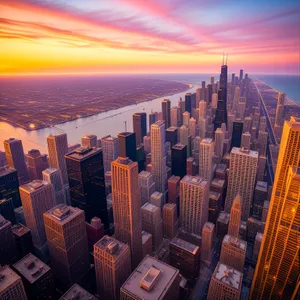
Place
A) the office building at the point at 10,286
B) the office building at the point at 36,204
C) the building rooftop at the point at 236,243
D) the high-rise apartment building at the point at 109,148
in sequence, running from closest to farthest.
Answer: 1. the office building at the point at 10,286
2. the building rooftop at the point at 236,243
3. the office building at the point at 36,204
4. the high-rise apartment building at the point at 109,148

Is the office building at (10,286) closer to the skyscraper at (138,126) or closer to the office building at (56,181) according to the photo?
the office building at (56,181)

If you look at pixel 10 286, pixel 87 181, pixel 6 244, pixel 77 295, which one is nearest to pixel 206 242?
pixel 77 295

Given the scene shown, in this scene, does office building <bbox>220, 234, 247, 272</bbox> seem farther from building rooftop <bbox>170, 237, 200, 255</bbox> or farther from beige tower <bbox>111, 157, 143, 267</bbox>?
beige tower <bbox>111, 157, 143, 267</bbox>

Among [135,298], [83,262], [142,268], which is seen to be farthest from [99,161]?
[135,298]

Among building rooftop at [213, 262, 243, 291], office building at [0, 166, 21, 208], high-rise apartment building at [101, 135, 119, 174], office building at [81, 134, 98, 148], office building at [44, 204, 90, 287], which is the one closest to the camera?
building rooftop at [213, 262, 243, 291]

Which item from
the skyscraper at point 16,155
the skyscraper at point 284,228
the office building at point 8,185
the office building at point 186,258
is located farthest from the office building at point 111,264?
the skyscraper at point 16,155

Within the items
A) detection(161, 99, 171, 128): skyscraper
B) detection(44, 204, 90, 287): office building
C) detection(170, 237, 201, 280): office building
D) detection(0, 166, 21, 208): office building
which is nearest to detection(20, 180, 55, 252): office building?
detection(44, 204, 90, 287): office building
